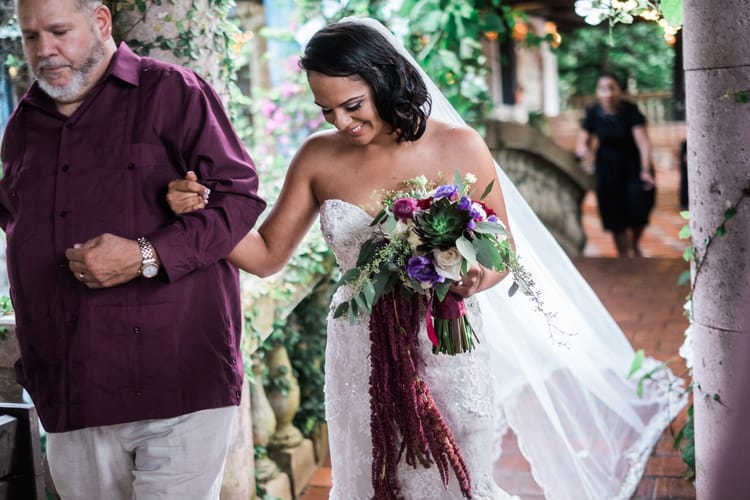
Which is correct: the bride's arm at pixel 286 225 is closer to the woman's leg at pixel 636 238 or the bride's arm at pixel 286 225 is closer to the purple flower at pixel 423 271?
the purple flower at pixel 423 271

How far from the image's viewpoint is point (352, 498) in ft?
10.7

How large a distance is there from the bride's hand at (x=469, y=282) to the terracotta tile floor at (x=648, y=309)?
1826 millimetres

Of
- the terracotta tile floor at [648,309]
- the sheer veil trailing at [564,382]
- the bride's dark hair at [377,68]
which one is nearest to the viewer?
the bride's dark hair at [377,68]

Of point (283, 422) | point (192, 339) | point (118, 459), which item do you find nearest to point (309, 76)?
point (192, 339)

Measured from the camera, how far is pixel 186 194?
256 cm

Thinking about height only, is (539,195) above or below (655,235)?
above

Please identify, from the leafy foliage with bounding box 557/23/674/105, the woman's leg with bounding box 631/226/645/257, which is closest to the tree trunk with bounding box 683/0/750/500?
the woman's leg with bounding box 631/226/645/257

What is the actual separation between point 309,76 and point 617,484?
2.53 m

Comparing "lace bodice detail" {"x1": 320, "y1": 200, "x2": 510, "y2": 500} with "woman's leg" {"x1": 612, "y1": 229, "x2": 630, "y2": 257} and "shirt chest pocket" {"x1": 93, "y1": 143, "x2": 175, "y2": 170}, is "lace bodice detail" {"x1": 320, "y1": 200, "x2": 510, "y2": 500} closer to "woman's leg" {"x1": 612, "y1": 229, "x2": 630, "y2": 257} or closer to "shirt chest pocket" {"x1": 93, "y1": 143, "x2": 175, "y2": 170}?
"shirt chest pocket" {"x1": 93, "y1": 143, "x2": 175, "y2": 170}

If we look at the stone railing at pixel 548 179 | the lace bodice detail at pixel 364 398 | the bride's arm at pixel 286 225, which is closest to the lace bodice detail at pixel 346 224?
the lace bodice detail at pixel 364 398

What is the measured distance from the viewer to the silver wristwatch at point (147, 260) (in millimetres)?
2516

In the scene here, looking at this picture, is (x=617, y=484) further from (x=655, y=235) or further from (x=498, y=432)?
(x=655, y=235)

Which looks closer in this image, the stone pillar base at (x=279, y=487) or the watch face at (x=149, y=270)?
the watch face at (x=149, y=270)

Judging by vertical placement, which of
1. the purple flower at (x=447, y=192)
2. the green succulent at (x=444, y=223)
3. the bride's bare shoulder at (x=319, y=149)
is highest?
the bride's bare shoulder at (x=319, y=149)
